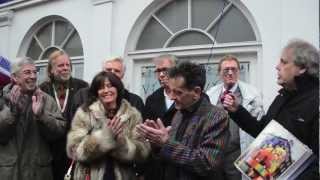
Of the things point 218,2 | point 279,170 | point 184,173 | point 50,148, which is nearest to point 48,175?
point 50,148

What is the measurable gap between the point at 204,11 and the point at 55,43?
9.74ft

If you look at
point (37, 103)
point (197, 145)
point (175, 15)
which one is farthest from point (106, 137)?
point (175, 15)

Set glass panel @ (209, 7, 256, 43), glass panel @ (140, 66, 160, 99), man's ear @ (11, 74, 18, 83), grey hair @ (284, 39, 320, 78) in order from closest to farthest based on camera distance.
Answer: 1. grey hair @ (284, 39, 320, 78)
2. man's ear @ (11, 74, 18, 83)
3. glass panel @ (209, 7, 256, 43)
4. glass panel @ (140, 66, 160, 99)

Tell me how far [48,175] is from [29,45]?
4.65m

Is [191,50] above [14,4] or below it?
below

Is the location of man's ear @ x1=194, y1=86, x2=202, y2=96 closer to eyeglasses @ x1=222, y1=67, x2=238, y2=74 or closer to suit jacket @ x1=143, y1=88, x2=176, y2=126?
suit jacket @ x1=143, y1=88, x2=176, y2=126

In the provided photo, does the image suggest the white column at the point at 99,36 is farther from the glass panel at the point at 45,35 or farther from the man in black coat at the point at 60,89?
the man in black coat at the point at 60,89

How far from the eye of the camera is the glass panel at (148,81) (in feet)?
19.5

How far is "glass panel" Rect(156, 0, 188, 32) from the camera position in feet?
18.7

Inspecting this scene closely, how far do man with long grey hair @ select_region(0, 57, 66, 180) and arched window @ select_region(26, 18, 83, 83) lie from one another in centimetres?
315

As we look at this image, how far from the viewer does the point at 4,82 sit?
144 inches

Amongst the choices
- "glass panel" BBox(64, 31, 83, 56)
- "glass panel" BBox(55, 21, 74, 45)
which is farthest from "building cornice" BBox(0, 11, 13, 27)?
"glass panel" BBox(64, 31, 83, 56)

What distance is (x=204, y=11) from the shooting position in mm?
5555

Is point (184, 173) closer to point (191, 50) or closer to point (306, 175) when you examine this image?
point (306, 175)
